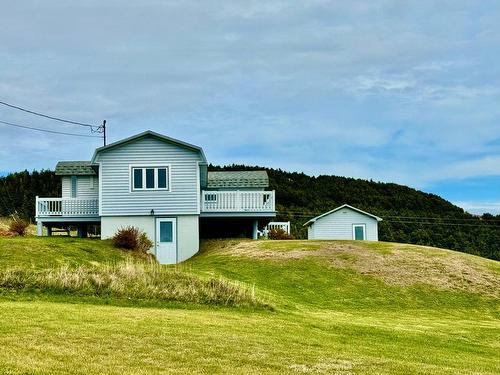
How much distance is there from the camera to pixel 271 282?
2480 centimetres

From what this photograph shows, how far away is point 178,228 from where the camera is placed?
117ft

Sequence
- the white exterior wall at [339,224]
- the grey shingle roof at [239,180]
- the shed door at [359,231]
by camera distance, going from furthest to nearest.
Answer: the white exterior wall at [339,224] → the shed door at [359,231] → the grey shingle roof at [239,180]

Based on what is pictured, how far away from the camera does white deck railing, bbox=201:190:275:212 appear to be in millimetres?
36656

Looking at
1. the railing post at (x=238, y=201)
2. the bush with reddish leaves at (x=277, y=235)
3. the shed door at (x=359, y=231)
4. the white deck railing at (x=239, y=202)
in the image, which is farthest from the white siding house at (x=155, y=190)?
the shed door at (x=359, y=231)

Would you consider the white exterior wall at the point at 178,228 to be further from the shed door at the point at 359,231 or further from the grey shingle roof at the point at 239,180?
the shed door at the point at 359,231

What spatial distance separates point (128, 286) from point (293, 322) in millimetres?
5118

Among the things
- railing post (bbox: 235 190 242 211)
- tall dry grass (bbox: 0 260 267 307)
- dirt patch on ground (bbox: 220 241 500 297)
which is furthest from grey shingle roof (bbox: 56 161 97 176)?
tall dry grass (bbox: 0 260 267 307)

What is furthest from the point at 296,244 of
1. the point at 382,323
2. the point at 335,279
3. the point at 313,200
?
the point at 313,200

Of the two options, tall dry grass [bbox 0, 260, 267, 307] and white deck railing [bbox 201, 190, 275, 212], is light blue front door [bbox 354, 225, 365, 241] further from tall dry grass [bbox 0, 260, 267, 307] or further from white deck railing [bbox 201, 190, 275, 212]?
tall dry grass [bbox 0, 260, 267, 307]

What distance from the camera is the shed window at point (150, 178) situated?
116 ft

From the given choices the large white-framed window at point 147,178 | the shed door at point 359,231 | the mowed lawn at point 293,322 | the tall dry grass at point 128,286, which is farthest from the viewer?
the shed door at point 359,231

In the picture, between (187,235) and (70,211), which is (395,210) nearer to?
(187,235)

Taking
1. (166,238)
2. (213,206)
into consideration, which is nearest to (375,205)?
(213,206)

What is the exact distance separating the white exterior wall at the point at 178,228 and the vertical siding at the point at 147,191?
1.13 feet
